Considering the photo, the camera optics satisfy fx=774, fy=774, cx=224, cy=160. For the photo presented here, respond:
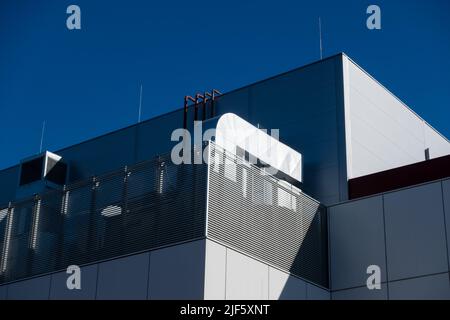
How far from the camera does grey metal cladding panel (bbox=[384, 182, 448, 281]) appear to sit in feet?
71.5

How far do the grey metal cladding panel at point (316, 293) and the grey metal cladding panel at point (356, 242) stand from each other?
0.39 meters

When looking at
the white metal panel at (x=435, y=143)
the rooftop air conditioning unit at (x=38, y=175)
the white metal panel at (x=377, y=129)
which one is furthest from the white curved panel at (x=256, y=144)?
the rooftop air conditioning unit at (x=38, y=175)

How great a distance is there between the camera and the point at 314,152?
84.6ft

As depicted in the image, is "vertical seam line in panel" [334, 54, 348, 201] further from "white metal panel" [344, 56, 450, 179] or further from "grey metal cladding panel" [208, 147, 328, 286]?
"grey metal cladding panel" [208, 147, 328, 286]

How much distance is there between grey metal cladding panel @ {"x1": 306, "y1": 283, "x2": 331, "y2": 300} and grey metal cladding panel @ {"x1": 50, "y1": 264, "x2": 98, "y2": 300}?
19.7 feet

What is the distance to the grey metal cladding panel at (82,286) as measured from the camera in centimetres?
2069

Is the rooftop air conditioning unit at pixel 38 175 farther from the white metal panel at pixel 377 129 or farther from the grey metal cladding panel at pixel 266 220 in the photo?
the white metal panel at pixel 377 129

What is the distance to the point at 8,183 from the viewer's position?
3556 centimetres

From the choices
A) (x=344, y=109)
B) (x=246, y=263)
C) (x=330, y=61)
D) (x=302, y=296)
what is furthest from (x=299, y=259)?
(x=330, y=61)

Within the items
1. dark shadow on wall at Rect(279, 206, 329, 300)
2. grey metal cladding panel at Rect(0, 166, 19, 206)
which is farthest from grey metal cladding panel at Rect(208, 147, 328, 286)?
grey metal cladding panel at Rect(0, 166, 19, 206)

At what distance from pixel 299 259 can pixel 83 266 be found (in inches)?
239
